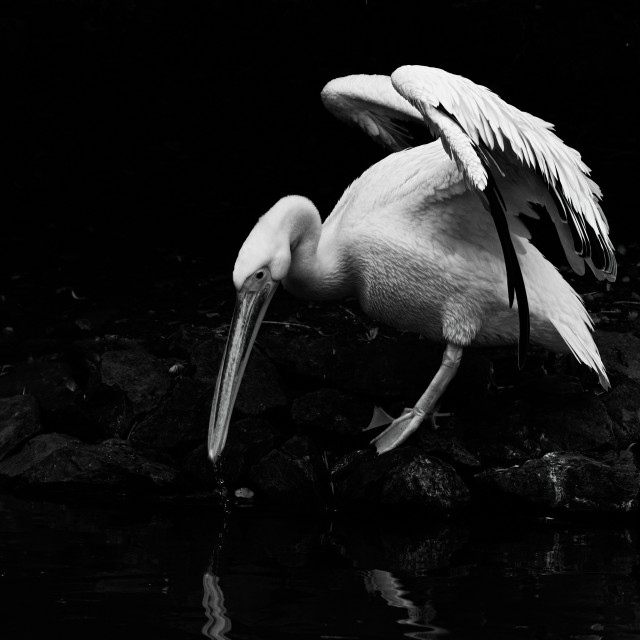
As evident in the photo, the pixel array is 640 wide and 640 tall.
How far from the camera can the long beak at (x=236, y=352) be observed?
4.16 meters

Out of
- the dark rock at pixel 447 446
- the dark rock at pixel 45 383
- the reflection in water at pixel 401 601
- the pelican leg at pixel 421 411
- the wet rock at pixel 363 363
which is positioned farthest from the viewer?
the dark rock at pixel 45 383

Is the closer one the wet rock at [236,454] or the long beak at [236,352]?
the long beak at [236,352]

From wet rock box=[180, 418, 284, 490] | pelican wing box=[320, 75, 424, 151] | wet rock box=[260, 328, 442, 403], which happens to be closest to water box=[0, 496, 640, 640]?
wet rock box=[180, 418, 284, 490]

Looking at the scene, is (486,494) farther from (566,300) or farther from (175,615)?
(175,615)

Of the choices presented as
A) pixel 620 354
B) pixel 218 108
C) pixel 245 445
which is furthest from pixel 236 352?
pixel 218 108

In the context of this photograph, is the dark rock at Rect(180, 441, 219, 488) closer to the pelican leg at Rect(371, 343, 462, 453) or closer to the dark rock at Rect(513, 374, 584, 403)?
the pelican leg at Rect(371, 343, 462, 453)

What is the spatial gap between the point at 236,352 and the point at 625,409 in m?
1.53

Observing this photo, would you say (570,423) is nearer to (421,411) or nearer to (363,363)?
(421,411)

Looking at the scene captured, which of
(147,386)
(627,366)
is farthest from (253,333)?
(627,366)

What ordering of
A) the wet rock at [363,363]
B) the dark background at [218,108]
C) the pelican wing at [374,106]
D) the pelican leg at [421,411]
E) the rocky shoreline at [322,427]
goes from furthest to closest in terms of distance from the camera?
the dark background at [218,108] < the pelican wing at [374,106] < the wet rock at [363,363] < the pelican leg at [421,411] < the rocky shoreline at [322,427]

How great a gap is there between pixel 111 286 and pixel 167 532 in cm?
286

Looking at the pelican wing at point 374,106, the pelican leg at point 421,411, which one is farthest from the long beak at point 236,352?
the pelican wing at point 374,106

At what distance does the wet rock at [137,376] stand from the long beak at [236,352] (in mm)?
609

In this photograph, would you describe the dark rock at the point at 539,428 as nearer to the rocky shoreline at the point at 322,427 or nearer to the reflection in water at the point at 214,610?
the rocky shoreline at the point at 322,427
